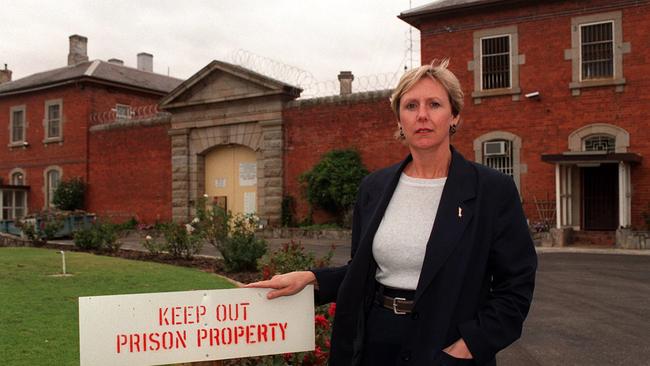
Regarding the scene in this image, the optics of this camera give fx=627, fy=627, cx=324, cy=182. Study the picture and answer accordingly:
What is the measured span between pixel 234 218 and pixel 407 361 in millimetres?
10667

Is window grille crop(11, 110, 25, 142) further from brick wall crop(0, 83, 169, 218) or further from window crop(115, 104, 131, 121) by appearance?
window crop(115, 104, 131, 121)

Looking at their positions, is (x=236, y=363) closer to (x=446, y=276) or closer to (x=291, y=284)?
(x=291, y=284)

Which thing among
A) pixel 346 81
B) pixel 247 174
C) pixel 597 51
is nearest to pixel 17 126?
pixel 247 174

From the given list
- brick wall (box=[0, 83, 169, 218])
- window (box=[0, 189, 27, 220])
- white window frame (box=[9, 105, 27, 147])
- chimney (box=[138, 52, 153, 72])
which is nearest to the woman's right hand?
brick wall (box=[0, 83, 169, 218])

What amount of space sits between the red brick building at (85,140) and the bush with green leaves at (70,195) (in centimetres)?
35

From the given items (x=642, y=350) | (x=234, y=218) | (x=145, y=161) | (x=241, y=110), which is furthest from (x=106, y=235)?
(x=642, y=350)

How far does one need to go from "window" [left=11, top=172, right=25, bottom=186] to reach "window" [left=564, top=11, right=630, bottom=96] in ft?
85.3

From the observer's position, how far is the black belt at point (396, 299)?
8.32 ft

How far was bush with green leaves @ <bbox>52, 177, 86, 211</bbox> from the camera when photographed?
2809cm

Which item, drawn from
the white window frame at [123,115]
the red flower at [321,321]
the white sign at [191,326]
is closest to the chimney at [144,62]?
the white window frame at [123,115]

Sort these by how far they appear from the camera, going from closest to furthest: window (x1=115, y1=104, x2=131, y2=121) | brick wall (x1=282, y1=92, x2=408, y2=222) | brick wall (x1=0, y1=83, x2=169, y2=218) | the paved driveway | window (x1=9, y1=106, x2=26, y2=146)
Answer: the paved driveway < brick wall (x1=282, y1=92, x2=408, y2=222) < brick wall (x1=0, y1=83, x2=169, y2=218) < window (x1=115, y1=104, x2=131, y2=121) < window (x1=9, y1=106, x2=26, y2=146)

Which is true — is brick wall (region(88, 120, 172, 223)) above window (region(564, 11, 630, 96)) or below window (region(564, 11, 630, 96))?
below

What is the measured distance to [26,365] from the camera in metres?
5.28

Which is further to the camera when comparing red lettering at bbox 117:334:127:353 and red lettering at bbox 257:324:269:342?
red lettering at bbox 257:324:269:342
